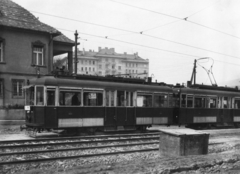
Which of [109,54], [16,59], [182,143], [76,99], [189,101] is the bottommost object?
[182,143]

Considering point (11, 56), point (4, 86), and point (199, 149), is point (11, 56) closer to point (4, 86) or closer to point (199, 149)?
point (4, 86)

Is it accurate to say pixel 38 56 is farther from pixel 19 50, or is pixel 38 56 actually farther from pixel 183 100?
pixel 183 100

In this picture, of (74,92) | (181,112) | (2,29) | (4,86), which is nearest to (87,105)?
(74,92)

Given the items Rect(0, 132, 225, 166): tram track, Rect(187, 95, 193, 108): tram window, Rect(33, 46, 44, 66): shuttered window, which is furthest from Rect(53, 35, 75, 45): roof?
Rect(0, 132, 225, 166): tram track

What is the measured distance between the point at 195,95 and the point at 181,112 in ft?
6.05

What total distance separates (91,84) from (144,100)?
3.99 meters

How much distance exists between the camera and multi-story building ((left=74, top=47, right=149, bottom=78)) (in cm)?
11956

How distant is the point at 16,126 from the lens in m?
19.1

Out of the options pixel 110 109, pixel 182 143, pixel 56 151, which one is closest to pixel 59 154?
pixel 56 151

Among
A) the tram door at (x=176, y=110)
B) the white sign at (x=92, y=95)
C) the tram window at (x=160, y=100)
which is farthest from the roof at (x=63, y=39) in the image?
the white sign at (x=92, y=95)

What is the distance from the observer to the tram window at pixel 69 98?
1446 centimetres

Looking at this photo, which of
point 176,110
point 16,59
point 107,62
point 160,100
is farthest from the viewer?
point 107,62

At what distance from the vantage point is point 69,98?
14.7m

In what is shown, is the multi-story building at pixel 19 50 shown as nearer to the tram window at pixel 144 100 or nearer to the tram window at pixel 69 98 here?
the tram window at pixel 69 98
